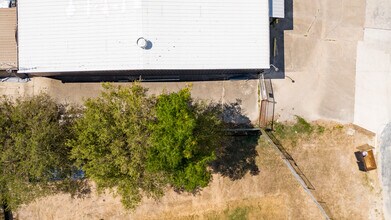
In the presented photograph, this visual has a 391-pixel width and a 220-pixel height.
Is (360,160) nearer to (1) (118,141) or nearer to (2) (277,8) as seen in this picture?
(2) (277,8)

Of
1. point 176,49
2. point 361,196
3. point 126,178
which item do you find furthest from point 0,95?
point 361,196

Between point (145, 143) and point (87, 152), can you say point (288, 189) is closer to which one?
point (145, 143)

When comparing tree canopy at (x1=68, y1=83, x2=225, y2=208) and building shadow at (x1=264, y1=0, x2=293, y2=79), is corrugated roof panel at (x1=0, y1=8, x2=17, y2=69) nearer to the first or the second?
tree canopy at (x1=68, y1=83, x2=225, y2=208)

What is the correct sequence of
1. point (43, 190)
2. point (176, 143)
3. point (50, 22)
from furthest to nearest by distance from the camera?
point (43, 190) → point (50, 22) → point (176, 143)

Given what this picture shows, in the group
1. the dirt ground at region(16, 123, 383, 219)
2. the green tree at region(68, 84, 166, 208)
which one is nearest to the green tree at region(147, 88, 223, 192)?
the green tree at region(68, 84, 166, 208)

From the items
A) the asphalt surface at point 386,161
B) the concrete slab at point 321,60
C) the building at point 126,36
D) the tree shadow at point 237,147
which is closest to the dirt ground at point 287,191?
the tree shadow at point 237,147

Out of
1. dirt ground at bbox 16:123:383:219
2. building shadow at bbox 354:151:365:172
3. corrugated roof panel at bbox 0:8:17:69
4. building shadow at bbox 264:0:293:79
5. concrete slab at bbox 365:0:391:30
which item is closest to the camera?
corrugated roof panel at bbox 0:8:17:69
